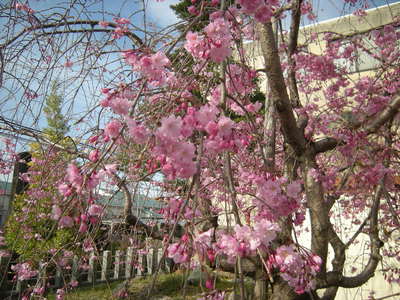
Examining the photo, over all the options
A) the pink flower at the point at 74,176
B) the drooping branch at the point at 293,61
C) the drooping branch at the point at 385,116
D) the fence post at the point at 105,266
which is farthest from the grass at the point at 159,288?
the pink flower at the point at 74,176

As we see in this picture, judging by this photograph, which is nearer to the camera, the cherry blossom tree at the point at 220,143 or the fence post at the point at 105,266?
the cherry blossom tree at the point at 220,143

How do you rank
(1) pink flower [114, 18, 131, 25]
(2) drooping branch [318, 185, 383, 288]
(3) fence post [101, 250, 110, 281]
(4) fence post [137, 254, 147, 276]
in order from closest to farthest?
(3) fence post [101, 250, 110, 281] → (1) pink flower [114, 18, 131, 25] → (2) drooping branch [318, 185, 383, 288] → (4) fence post [137, 254, 147, 276]

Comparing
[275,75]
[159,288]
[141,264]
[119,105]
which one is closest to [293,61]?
[275,75]

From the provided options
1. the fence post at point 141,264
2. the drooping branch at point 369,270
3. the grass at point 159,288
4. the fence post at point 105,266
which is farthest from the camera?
the fence post at point 141,264

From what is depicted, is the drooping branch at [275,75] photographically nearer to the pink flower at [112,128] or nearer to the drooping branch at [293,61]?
the drooping branch at [293,61]

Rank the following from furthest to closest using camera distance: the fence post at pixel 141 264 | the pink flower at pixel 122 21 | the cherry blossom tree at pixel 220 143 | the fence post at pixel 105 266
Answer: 1. the fence post at pixel 141 264
2. the pink flower at pixel 122 21
3. the fence post at pixel 105 266
4. the cherry blossom tree at pixel 220 143

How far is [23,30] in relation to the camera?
191 cm

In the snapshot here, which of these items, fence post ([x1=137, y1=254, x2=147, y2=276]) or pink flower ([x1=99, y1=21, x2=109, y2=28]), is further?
fence post ([x1=137, y1=254, x2=147, y2=276])

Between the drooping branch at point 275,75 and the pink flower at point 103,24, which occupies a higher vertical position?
the pink flower at point 103,24

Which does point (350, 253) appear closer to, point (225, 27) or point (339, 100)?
point (339, 100)

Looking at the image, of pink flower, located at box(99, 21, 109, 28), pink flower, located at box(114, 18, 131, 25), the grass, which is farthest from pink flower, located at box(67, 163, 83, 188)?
the grass

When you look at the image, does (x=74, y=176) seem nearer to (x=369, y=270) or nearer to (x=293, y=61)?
(x=369, y=270)

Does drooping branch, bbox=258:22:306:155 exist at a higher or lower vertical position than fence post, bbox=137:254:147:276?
higher

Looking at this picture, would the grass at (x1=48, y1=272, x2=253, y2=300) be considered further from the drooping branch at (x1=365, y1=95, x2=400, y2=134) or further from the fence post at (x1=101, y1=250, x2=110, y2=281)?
the drooping branch at (x1=365, y1=95, x2=400, y2=134)
